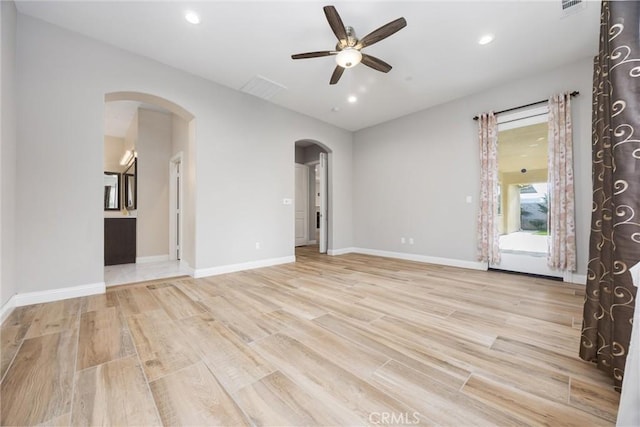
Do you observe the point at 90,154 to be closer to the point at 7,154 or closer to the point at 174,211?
the point at 7,154

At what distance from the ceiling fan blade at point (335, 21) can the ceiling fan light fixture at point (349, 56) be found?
0.49 ft

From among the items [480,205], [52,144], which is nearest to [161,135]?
[52,144]

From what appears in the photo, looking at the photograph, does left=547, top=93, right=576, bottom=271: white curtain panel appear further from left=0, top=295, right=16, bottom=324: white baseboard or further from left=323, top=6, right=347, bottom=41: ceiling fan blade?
left=0, top=295, right=16, bottom=324: white baseboard

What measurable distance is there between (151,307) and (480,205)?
16.0ft

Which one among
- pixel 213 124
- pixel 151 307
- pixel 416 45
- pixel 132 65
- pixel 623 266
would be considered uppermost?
pixel 416 45

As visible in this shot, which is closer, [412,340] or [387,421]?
[387,421]

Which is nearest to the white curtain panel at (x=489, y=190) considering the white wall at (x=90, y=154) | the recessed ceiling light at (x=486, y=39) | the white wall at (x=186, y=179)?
the recessed ceiling light at (x=486, y=39)

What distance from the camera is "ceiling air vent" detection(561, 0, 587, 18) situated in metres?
2.32

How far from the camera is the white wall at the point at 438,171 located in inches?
127

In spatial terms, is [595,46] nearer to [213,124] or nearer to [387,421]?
[387,421]

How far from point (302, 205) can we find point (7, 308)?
589 centimetres

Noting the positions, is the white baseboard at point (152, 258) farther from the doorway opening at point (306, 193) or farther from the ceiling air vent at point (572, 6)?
the ceiling air vent at point (572, 6)

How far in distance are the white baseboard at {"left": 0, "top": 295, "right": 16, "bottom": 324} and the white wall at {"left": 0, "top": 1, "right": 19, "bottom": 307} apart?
0.04m

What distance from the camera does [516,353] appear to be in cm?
160
